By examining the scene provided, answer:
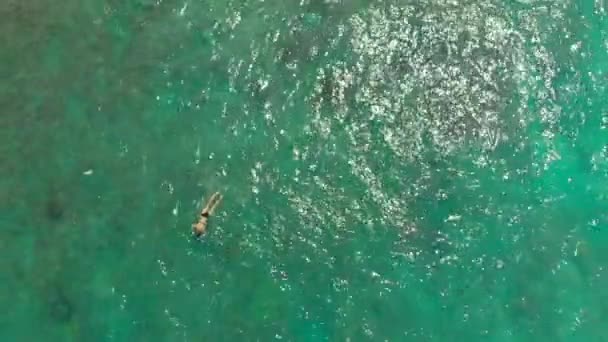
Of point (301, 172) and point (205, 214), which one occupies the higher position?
point (301, 172)

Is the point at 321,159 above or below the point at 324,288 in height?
above

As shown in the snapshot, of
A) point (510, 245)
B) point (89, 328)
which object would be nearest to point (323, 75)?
point (510, 245)

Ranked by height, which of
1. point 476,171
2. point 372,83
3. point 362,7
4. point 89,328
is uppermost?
point 362,7

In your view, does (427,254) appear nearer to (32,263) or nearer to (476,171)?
(476,171)
